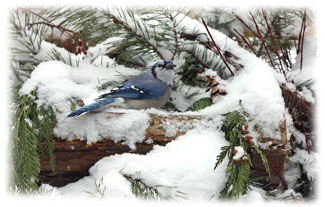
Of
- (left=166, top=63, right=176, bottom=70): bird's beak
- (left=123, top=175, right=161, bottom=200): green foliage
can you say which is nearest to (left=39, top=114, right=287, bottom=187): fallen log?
(left=123, top=175, right=161, bottom=200): green foliage

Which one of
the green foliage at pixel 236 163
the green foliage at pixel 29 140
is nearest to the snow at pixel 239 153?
the green foliage at pixel 236 163

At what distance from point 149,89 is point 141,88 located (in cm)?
5

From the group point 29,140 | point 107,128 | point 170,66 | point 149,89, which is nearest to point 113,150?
point 107,128

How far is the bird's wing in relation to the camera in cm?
188

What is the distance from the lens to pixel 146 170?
142cm

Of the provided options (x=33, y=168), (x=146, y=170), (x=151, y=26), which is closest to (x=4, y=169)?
(x=33, y=168)

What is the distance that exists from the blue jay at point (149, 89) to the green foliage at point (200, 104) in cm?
20

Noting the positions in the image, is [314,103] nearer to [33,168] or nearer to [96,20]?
[96,20]

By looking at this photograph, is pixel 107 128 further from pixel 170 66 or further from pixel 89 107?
pixel 170 66

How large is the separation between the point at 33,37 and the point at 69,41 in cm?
43

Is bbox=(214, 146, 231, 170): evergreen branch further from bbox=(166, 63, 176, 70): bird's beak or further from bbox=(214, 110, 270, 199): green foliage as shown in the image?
bbox=(166, 63, 176, 70): bird's beak

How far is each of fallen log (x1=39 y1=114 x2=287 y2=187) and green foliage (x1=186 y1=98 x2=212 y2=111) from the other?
20cm

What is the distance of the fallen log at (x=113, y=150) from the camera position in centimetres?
158

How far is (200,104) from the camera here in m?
1.84
